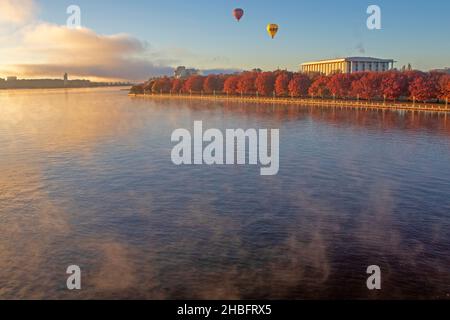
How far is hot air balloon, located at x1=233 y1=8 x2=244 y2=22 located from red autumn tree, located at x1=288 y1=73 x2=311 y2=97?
192 ft

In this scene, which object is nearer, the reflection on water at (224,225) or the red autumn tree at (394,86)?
the reflection on water at (224,225)

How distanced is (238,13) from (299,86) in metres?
60.3

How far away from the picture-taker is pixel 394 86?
488ft

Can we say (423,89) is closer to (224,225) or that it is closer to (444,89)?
(444,89)

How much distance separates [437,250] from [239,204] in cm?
1525

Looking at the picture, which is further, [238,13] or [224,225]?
[238,13]

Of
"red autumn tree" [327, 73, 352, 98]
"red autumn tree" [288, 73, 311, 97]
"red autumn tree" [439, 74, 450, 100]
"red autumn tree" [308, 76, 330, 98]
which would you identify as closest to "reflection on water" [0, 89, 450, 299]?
"red autumn tree" [439, 74, 450, 100]

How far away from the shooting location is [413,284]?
75.5 feet

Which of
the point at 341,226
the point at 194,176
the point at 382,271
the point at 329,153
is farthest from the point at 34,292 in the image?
the point at 329,153

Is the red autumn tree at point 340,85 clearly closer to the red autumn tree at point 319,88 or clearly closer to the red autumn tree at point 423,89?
the red autumn tree at point 319,88

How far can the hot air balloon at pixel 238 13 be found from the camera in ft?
457

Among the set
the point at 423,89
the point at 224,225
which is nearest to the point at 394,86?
the point at 423,89

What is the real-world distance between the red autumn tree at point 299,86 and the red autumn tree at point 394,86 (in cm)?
4343

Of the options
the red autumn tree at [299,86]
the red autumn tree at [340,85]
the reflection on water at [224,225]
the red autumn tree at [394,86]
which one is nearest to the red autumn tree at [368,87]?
the red autumn tree at [394,86]
